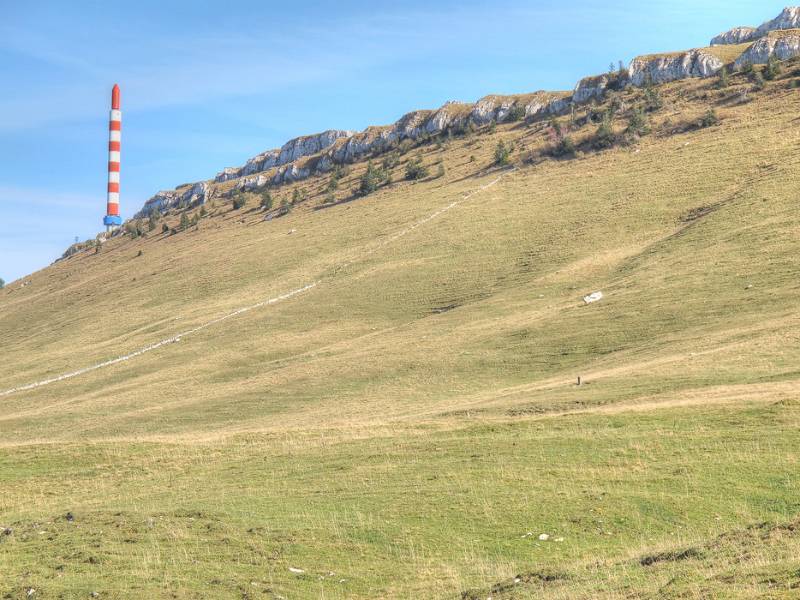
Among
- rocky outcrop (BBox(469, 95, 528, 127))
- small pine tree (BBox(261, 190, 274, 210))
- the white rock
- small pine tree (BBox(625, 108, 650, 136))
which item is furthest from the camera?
rocky outcrop (BBox(469, 95, 528, 127))

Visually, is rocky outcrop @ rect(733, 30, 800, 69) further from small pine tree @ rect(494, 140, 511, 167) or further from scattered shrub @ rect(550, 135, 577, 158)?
small pine tree @ rect(494, 140, 511, 167)

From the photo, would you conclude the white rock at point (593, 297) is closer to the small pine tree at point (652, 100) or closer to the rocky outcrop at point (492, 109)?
the small pine tree at point (652, 100)

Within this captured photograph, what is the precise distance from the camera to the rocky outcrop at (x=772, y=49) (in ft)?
442

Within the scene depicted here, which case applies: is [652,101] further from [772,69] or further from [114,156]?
[114,156]

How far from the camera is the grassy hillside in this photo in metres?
20.8

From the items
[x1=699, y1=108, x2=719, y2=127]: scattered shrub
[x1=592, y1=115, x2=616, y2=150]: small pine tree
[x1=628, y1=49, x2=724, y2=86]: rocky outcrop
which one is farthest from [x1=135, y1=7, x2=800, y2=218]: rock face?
[x1=592, y1=115, x2=616, y2=150]: small pine tree

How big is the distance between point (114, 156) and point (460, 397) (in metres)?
115

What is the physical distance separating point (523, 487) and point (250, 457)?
41.4 ft

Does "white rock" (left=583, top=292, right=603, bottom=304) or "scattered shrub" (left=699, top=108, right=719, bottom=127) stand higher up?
"scattered shrub" (left=699, top=108, right=719, bottom=127)

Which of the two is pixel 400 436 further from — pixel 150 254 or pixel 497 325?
pixel 150 254

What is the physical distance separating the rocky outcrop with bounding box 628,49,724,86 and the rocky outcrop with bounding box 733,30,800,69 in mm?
4918

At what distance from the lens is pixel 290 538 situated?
22672 mm

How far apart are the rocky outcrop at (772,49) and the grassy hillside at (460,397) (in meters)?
12.2

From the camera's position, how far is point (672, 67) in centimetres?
14825
